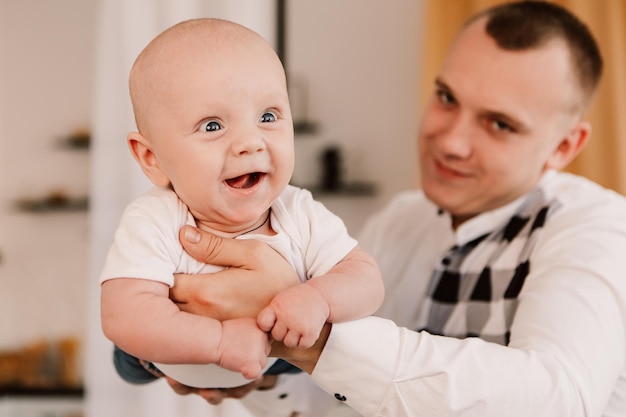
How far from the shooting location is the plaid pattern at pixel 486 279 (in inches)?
52.3

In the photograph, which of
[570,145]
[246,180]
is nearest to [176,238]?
[246,180]

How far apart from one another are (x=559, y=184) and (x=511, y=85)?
0.24 metres

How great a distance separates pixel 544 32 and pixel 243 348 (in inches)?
41.2

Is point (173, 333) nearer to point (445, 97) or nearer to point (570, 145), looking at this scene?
point (445, 97)

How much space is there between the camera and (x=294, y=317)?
0.75 meters

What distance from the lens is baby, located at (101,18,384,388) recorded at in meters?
0.74

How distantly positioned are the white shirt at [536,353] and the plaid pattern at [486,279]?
7cm

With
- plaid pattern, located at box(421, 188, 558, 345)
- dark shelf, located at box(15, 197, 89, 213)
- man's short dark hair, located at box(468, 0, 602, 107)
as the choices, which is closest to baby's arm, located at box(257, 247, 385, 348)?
plaid pattern, located at box(421, 188, 558, 345)

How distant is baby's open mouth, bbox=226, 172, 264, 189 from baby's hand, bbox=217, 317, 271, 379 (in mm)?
155

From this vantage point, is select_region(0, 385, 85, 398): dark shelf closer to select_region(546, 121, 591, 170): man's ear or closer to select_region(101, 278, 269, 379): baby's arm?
select_region(546, 121, 591, 170): man's ear

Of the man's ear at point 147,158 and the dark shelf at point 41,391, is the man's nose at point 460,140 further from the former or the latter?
the dark shelf at point 41,391

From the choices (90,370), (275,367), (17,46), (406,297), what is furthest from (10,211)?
(275,367)

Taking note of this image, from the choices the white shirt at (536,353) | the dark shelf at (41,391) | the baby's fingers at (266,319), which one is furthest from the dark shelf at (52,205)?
the baby's fingers at (266,319)

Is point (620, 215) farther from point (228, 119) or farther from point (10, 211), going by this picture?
point (10, 211)
